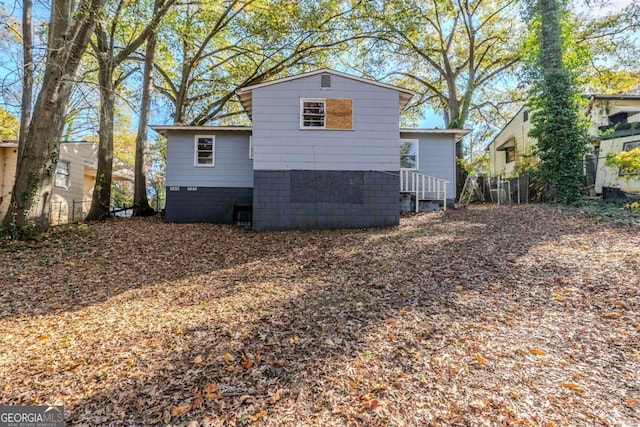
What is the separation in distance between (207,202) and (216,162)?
1.46 meters

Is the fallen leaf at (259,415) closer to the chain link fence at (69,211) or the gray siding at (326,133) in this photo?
the gray siding at (326,133)

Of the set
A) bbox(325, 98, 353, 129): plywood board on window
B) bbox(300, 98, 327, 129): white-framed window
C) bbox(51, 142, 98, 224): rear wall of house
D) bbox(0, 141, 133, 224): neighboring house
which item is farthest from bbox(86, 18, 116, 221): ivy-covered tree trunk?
bbox(325, 98, 353, 129): plywood board on window

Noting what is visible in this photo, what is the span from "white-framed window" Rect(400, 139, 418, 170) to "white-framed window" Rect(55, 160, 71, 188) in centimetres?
1516

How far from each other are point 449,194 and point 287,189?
22.3ft

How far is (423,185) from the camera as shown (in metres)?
11.6

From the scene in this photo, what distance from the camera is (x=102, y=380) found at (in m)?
2.85

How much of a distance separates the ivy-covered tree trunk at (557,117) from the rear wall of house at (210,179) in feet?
31.6

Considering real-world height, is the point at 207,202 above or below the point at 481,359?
above

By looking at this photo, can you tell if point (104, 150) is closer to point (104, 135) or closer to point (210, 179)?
point (104, 135)

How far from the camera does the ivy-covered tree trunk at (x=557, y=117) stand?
31.8 feet

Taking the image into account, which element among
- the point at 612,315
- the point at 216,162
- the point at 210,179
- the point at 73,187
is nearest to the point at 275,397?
the point at 612,315

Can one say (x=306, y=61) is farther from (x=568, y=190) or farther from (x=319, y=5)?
(x=568, y=190)

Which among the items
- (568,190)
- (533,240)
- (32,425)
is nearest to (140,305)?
(32,425)

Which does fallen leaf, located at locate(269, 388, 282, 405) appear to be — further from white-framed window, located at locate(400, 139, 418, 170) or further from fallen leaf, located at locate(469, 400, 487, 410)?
white-framed window, located at locate(400, 139, 418, 170)
